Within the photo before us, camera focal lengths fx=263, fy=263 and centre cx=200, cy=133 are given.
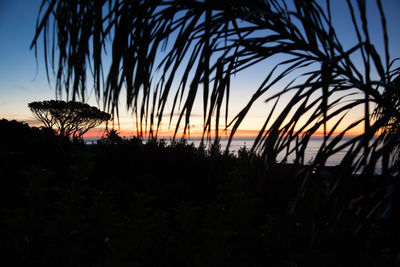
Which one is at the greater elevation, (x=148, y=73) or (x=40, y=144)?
(x=148, y=73)

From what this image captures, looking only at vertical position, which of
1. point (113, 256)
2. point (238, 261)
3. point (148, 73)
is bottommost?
point (238, 261)

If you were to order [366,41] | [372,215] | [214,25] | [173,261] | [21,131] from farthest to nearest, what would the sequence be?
[21,131] → [173,261] → [214,25] → [372,215] → [366,41]

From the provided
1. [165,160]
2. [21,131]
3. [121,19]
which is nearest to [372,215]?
[121,19]

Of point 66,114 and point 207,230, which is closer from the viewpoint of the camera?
point 207,230

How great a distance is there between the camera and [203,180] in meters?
4.61

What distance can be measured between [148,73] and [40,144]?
4684mm

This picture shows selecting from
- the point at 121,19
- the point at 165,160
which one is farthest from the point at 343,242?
the point at 165,160

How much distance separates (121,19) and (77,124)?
25.2 meters

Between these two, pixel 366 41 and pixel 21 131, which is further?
pixel 21 131

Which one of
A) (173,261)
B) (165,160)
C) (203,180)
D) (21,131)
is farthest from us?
(21,131)

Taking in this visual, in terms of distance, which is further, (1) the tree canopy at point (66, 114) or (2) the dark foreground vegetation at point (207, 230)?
(1) the tree canopy at point (66, 114)

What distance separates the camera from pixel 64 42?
994 millimetres

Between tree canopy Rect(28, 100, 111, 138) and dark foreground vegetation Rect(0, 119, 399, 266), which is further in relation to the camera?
tree canopy Rect(28, 100, 111, 138)

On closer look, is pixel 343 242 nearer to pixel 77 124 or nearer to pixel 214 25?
pixel 214 25
